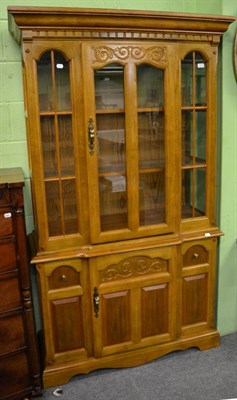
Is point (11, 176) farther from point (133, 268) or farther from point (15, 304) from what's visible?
point (133, 268)

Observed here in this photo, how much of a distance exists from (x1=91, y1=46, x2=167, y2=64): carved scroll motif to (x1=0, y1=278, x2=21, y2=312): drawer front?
1.23 meters

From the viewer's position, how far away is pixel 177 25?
2.02 meters

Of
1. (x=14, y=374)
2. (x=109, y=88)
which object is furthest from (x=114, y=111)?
(x=14, y=374)

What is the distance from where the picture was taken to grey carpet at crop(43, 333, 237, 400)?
212 cm

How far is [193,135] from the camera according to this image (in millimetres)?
2268

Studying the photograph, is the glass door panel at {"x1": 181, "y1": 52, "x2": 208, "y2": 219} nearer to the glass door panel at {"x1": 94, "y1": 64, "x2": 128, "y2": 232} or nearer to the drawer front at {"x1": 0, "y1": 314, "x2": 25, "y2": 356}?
the glass door panel at {"x1": 94, "y1": 64, "x2": 128, "y2": 232}

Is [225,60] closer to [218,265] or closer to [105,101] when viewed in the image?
[105,101]

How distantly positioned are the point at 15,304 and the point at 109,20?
1.54 meters

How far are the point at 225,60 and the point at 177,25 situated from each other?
0.42 meters

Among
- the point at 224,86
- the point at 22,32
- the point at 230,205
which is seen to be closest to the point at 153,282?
the point at 230,205

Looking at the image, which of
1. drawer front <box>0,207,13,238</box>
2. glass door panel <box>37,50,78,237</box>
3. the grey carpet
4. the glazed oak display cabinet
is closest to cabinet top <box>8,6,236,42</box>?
the glazed oak display cabinet

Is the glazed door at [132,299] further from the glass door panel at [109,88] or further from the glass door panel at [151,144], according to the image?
the glass door panel at [109,88]

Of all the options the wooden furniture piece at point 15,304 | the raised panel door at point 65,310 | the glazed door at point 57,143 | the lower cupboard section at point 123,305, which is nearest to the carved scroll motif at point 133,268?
the lower cupboard section at point 123,305

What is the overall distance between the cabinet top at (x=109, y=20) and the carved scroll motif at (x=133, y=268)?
1.28m
